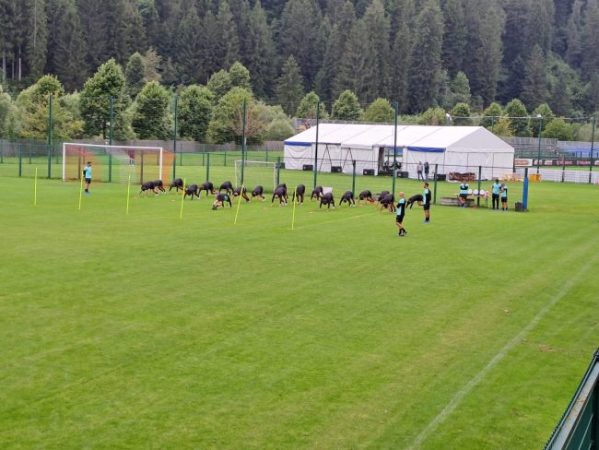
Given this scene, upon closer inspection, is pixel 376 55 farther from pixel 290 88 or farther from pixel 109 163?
pixel 109 163

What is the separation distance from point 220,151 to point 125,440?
79.5m

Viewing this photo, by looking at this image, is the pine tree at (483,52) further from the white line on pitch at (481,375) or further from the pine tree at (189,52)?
the white line on pitch at (481,375)

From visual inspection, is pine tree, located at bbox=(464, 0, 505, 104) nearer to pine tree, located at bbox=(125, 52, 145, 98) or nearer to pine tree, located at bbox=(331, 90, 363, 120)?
pine tree, located at bbox=(331, 90, 363, 120)

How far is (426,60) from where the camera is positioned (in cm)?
15812

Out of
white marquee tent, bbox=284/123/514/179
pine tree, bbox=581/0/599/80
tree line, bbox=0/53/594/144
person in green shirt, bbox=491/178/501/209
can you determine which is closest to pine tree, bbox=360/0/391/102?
tree line, bbox=0/53/594/144

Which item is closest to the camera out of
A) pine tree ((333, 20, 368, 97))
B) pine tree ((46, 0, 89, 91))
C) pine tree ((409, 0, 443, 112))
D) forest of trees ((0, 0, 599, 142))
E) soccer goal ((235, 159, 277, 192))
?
soccer goal ((235, 159, 277, 192))

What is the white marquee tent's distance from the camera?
60438 millimetres

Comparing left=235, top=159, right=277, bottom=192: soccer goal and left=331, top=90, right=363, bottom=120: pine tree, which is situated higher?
left=331, top=90, right=363, bottom=120: pine tree

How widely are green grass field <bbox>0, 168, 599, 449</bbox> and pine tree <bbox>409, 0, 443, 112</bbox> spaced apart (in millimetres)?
130887

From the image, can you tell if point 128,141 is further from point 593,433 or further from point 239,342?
point 593,433

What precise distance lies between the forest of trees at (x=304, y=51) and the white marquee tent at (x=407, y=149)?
1313 inches

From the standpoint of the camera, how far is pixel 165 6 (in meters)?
162

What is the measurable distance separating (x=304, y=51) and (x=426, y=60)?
2272cm

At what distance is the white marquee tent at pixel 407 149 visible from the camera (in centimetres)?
6044
